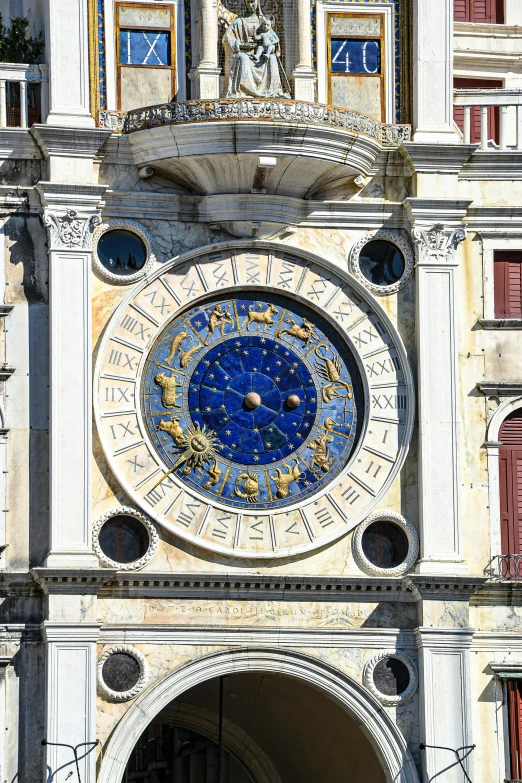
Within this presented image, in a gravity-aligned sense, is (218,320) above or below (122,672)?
above

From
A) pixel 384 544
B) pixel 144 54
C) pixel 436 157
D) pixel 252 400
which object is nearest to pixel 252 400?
pixel 252 400

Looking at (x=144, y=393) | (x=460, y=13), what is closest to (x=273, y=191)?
(x=144, y=393)

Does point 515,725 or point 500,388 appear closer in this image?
point 515,725

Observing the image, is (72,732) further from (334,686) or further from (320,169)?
(320,169)

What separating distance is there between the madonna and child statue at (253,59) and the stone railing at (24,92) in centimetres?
230

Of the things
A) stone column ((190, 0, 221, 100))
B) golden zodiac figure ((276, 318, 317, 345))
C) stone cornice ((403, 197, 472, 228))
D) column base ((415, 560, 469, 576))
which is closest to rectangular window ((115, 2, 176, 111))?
stone column ((190, 0, 221, 100))

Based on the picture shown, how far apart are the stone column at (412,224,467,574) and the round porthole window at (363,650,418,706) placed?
3.77 ft

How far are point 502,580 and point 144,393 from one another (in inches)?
194

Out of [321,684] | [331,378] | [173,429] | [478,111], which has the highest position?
[478,111]

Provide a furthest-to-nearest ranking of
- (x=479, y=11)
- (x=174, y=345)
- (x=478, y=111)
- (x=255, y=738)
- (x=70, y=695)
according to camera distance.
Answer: (x=255, y=738)
(x=479, y=11)
(x=478, y=111)
(x=174, y=345)
(x=70, y=695)

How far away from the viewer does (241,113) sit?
29344 millimetres

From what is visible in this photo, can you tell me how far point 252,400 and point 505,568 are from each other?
12.3 ft

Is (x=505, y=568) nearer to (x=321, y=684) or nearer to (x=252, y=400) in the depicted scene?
(x=321, y=684)

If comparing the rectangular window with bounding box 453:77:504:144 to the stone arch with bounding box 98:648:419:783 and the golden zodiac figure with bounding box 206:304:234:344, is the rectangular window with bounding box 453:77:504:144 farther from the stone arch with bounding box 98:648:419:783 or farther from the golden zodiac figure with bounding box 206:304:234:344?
the stone arch with bounding box 98:648:419:783
